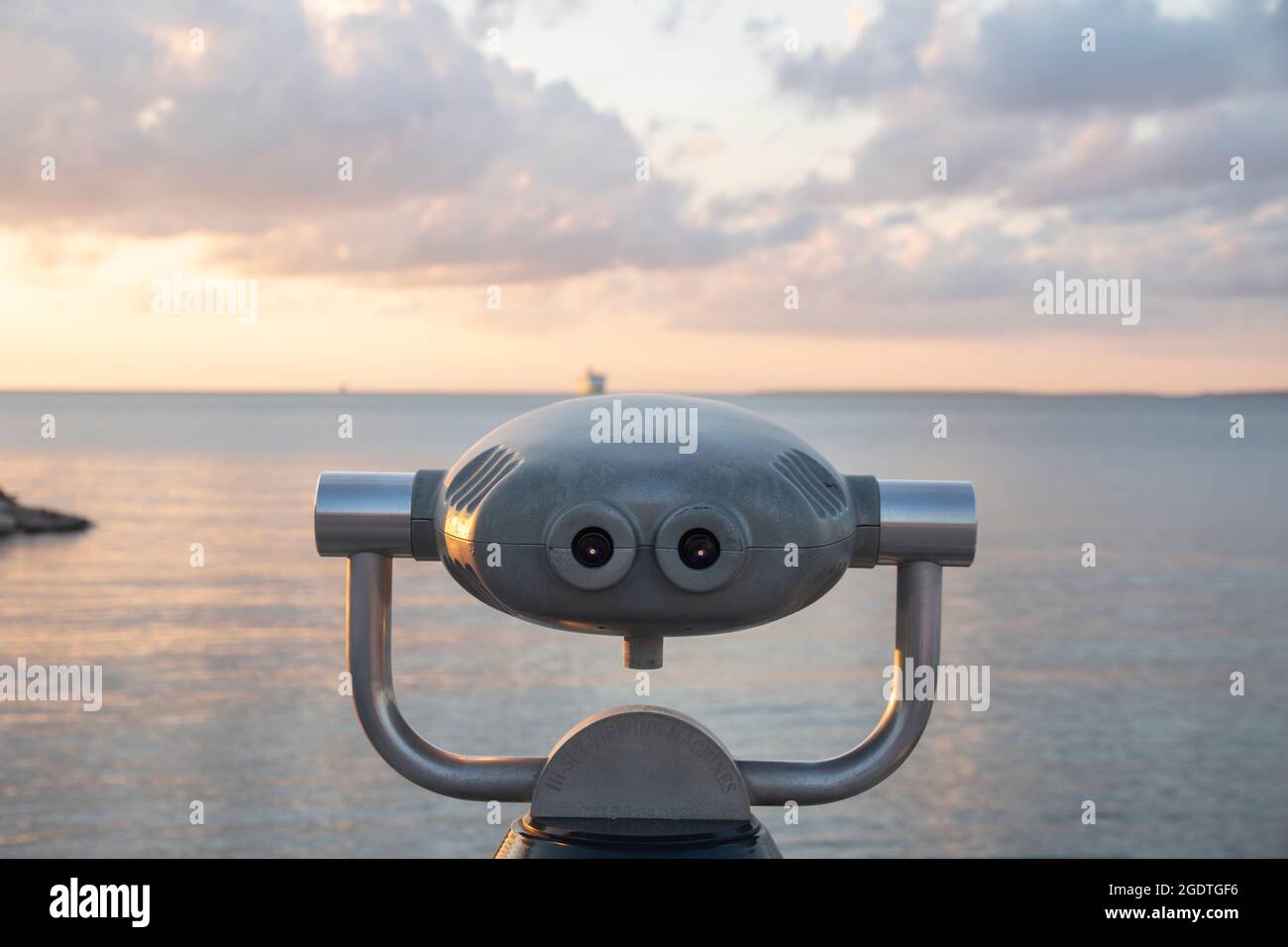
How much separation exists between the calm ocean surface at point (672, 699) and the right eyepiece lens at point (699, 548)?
79.6 ft

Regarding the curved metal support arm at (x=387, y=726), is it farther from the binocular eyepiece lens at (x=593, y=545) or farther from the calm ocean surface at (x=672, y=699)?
the calm ocean surface at (x=672, y=699)

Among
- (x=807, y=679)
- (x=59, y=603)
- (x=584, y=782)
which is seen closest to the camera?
(x=584, y=782)

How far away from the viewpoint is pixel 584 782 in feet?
5.34

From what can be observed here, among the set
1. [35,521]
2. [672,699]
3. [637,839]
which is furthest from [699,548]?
[35,521]

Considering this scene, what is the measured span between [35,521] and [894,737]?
214 ft

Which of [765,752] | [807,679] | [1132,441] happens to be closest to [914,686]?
[765,752]

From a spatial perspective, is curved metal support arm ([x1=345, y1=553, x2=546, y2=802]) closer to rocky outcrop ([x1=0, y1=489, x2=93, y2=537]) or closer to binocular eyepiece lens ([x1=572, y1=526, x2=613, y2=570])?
binocular eyepiece lens ([x1=572, y1=526, x2=613, y2=570])

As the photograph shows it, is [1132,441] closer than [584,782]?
No

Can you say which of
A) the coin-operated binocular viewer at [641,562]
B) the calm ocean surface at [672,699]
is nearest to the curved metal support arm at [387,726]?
the coin-operated binocular viewer at [641,562]

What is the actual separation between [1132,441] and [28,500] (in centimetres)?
10374

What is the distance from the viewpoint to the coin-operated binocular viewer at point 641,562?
147 cm

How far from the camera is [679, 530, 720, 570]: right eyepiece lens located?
4.79 feet

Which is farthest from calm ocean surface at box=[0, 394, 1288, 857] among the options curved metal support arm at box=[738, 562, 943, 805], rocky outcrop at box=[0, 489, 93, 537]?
curved metal support arm at box=[738, 562, 943, 805]

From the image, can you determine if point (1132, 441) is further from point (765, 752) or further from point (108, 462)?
point (765, 752)
